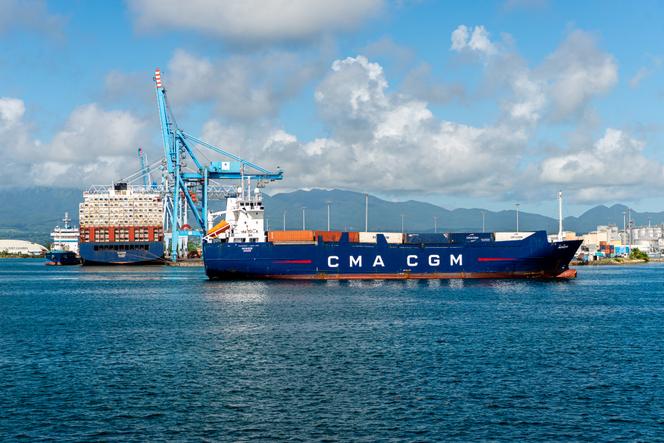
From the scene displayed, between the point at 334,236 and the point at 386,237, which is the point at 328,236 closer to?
the point at 334,236

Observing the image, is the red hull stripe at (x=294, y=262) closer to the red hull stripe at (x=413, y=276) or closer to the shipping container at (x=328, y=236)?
the red hull stripe at (x=413, y=276)

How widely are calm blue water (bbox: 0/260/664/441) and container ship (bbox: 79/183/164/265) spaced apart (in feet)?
274

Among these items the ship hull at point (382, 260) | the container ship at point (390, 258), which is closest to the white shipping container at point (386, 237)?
the container ship at point (390, 258)

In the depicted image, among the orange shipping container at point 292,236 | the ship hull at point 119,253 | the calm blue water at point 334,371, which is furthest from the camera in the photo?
the ship hull at point 119,253

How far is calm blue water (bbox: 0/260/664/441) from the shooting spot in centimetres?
2038

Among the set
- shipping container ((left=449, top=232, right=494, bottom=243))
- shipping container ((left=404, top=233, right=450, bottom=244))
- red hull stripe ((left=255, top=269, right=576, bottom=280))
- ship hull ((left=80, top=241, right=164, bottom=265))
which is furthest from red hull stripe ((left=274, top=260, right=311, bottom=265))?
ship hull ((left=80, top=241, right=164, bottom=265))

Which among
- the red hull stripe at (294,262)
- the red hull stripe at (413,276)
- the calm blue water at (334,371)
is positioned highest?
the red hull stripe at (294,262)

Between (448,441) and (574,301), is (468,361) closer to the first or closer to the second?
(448,441)

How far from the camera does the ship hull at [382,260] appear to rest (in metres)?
71.3

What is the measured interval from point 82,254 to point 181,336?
10444cm

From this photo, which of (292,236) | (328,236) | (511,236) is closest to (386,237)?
(328,236)

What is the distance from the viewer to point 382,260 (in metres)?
72.4

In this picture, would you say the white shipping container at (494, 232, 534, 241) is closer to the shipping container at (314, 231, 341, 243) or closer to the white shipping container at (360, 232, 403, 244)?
the white shipping container at (360, 232, 403, 244)

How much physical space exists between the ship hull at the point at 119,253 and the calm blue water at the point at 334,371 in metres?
82.4
